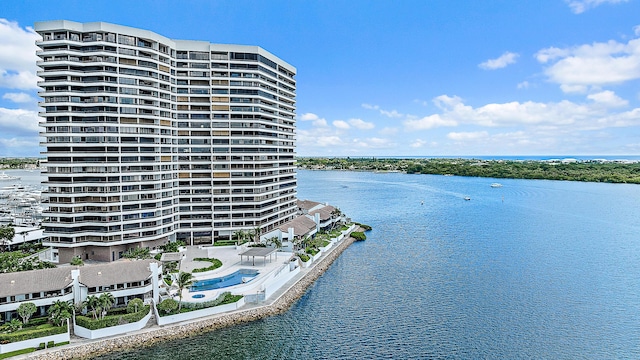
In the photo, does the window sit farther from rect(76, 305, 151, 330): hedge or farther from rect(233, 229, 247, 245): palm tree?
rect(76, 305, 151, 330): hedge

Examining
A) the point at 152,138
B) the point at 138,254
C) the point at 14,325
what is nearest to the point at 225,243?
the point at 138,254

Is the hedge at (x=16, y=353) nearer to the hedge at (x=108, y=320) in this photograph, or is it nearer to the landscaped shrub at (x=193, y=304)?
the hedge at (x=108, y=320)

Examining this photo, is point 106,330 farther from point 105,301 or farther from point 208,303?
point 208,303

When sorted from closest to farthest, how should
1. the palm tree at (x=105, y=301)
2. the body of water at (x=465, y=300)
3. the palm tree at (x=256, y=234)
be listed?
1. the body of water at (x=465, y=300)
2. the palm tree at (x=105, y=301)
3. the palm tree at (x=256, y=234)

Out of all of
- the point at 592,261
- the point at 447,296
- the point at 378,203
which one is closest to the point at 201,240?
the point at 447,296

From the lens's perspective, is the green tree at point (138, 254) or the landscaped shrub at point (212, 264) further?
the landscaped shrub at point (212, 264)

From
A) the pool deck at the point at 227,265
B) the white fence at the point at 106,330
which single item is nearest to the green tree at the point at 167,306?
the white fence at the point at 106,330
